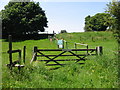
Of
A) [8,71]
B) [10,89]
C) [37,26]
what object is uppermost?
[37,26]

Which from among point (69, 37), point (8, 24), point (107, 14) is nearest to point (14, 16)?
point (8, 24)

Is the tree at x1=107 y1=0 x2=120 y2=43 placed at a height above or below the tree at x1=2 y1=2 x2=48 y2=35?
below

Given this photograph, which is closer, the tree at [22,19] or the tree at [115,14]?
the tree at [115,14]

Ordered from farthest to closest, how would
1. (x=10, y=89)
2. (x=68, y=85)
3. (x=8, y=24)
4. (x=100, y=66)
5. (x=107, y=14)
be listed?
(x=8, y=24) < (x=107, y=14) < (x=100, y=66) < (x=68, y=85) < (x=10, y=89)

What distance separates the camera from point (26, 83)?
19.1 ft

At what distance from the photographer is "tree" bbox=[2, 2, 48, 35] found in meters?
46.3

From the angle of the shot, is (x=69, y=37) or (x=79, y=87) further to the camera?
(x=69, y=37)

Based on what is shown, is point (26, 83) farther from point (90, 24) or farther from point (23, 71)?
point (90, 24)

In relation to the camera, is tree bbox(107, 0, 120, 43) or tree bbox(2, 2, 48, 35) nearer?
tree bbox(107, 0, 120, 43)

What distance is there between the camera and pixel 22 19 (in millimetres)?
46344

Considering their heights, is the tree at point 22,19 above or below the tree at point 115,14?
above

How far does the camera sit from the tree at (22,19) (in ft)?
152

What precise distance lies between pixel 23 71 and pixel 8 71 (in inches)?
23.4

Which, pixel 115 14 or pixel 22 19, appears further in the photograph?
pixel 22 19
